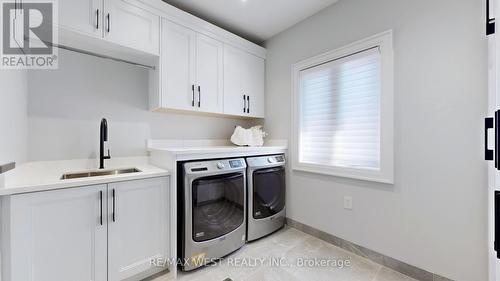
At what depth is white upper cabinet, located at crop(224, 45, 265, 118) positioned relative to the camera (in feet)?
8.43

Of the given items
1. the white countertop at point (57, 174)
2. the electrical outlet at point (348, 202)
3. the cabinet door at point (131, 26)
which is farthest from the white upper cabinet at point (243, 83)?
the electrical outlet at point (348, 202)

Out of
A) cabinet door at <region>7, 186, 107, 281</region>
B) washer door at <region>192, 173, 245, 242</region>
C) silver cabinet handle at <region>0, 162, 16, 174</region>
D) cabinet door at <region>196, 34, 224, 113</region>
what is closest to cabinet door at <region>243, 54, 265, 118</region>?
cabinet door at <region>196, 34, 224, 113</region>

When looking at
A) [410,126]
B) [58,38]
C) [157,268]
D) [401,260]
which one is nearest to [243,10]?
[58,38]

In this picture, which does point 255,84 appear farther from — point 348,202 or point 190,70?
point 348,202

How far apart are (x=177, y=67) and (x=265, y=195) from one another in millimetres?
1715

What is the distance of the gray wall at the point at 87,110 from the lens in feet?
5.67

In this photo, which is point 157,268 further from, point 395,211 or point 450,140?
point 450,140

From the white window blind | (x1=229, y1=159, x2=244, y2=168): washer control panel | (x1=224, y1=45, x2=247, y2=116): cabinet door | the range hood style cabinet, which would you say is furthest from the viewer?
(x1=224, y1=45, x2=247, y2=116): cabinet door

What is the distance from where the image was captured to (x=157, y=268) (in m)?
1.70

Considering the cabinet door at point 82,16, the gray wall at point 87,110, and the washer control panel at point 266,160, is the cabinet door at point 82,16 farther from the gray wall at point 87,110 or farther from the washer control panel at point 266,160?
the washer control panel at point 266,160

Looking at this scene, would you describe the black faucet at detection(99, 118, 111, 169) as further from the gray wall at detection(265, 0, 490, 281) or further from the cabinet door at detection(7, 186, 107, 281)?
the gray wall at detection(265, 0, 490, 281)

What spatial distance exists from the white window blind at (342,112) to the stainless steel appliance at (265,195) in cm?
38

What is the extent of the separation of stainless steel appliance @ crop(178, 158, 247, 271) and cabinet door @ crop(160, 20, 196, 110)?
2.44ft

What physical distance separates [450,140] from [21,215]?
2850 millimetres
